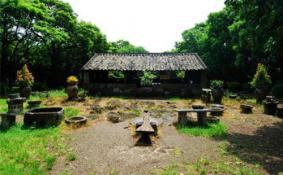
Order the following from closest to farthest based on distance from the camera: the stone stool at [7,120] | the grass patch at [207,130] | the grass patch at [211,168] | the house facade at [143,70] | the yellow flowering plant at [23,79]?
the grass patch at [211,168] → the grass patch at [207,130] → the stone stool at [7,120] → the yellow flowering plant at [23,79] → the house facade at [143,70]

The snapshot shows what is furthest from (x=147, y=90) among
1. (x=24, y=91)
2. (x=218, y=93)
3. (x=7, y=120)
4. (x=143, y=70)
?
(x=7, y=120)

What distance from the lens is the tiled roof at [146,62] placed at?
24328 millimetres

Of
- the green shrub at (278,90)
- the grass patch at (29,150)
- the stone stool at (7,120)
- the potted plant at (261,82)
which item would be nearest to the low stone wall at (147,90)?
the potted plant at (261,82)

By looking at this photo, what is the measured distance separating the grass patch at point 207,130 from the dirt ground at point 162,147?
300 millimetres

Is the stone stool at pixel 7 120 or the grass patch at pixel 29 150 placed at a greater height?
the stone stool at pixel 7 120

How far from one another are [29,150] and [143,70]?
649 inches

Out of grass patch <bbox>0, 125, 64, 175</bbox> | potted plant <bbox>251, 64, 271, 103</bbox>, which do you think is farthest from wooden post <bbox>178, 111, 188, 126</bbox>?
potted plant <bbox>251, 64, 271, 103</bbox>

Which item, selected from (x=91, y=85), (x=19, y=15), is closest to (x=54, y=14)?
(x=19, y=15)

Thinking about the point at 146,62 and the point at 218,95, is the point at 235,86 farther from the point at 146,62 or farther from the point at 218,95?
the point at 218,95

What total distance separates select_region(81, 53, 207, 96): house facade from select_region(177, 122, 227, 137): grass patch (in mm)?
12167

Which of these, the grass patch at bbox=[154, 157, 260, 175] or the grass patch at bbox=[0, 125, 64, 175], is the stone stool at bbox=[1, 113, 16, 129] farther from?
the grass patch at bbox=[154, 157, 260, 175]

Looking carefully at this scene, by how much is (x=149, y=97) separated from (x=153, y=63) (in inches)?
166

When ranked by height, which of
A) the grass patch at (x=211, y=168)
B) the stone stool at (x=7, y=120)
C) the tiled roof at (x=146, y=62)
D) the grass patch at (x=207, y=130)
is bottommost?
the grass patch at (x=211, y=168)

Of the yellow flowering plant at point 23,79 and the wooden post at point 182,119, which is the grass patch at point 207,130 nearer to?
the wooden post at point 182,119
